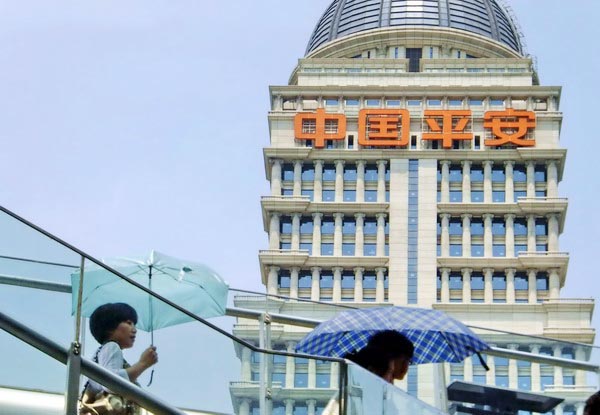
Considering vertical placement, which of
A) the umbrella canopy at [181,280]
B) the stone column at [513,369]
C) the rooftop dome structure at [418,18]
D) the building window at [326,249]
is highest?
the rooftop dome structure at [418,18]

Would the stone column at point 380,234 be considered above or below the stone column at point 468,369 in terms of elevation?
above

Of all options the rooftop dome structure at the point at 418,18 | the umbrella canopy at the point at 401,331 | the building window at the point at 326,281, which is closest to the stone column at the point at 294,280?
the building window at the point at 326,281

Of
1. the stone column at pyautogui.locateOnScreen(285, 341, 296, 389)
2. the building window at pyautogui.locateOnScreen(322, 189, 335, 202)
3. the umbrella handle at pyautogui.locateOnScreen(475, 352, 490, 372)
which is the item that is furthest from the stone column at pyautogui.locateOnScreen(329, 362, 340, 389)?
the building window at pyautogui.locateOnScreen(322, 189, 335, 202)

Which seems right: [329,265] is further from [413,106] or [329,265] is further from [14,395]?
[14,395]

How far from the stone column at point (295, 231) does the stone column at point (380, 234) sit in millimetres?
3847

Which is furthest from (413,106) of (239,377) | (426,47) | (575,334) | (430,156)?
(239,377)

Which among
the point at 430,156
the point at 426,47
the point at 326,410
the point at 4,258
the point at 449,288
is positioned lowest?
the point at 326,410

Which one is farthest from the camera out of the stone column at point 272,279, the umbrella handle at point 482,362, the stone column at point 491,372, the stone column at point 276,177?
the stone column at point 276,177

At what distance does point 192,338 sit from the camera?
23.4ft

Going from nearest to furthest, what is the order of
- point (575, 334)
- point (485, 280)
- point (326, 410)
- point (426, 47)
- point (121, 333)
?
point (326, 410) → point (121, 333) → point (575, 334) → point (485, 280) → point (426, 47)

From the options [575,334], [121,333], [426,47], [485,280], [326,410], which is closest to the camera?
[326,410]

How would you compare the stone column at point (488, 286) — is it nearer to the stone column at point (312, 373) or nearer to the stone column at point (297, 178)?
the stone column at point (297, 178)

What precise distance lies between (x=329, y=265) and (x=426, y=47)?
18.4m

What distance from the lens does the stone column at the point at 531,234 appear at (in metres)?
68.2
